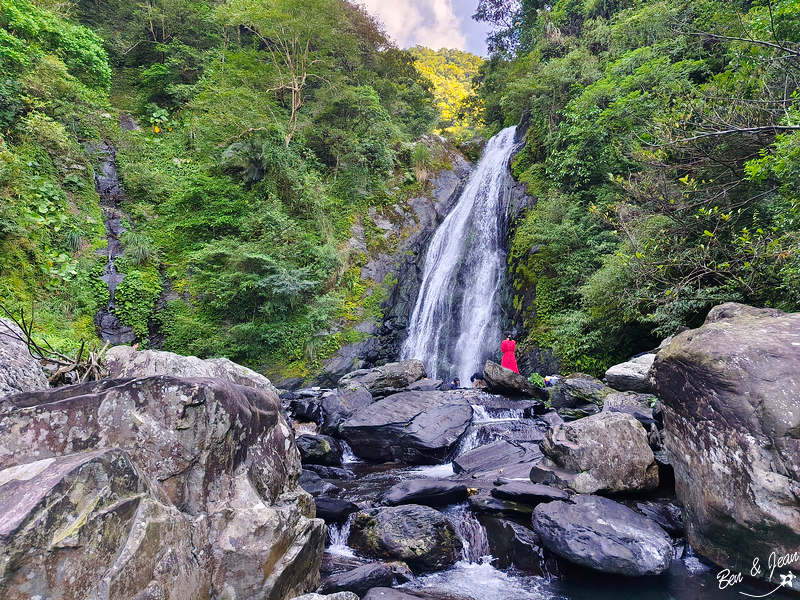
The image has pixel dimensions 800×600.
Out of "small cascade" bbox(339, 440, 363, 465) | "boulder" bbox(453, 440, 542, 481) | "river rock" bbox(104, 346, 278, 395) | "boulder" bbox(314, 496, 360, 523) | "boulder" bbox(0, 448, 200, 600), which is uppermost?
"river rock" bbox(104, 346, 278, 395)

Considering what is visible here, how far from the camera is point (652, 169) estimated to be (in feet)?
28.0

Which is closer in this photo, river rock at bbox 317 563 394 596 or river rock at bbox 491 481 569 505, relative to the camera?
river rock at bbox 317 563 394 596

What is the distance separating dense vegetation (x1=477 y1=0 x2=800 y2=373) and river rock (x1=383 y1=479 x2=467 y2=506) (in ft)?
16.0

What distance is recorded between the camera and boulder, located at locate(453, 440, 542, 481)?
620 centimetres

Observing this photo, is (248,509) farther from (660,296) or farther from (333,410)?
(660,296)

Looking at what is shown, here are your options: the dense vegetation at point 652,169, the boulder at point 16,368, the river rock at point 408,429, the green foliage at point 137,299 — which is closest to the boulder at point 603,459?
the river rock at point 408,429

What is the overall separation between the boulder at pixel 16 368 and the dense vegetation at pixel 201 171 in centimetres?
623

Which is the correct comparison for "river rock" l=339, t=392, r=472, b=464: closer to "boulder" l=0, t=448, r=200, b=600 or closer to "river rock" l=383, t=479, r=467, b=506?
"river rock" l=383, t=479, r=467, b=506

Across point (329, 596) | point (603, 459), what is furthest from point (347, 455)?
point (329, 596)

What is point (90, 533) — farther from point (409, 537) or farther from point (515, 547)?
point (515, 547)

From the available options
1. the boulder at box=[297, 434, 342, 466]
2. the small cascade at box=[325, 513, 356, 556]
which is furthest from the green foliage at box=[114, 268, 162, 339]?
the small cascade at box=[325, 513, 356, 556]

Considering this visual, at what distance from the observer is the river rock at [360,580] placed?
11.9ft

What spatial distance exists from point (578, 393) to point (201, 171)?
16.6 m

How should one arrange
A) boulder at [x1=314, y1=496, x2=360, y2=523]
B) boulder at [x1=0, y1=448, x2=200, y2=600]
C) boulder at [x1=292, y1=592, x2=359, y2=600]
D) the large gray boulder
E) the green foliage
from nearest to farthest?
boulder at [x1=0, y1=448, x2=200, y2=600], boulder at [x1=292, y1=592, x2=359, y2=600], the large gray boulder, boulder at [x1=314, y1=496, x2=360, y2=523], the green foliage
